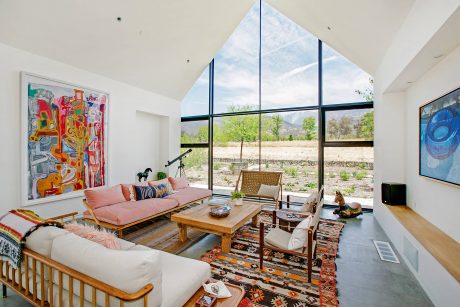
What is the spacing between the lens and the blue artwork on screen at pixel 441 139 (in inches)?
84.7

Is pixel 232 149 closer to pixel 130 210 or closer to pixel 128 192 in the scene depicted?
pixel 128 192

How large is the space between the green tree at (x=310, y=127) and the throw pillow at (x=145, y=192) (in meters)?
3.90

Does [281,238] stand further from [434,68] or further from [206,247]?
[434,68]

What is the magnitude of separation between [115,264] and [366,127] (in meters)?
5.40

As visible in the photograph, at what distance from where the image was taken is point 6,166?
→ 3434mm

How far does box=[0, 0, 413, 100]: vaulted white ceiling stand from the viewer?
3199mm

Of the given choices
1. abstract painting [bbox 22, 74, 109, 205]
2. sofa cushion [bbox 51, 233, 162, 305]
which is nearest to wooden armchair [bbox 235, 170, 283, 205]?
abstract painting [bbox 22, 74, 109, 205]

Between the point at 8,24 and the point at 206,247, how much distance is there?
4.44 metres

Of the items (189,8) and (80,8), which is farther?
(189,8)

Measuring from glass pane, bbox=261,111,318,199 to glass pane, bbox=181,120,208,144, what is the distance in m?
1.98

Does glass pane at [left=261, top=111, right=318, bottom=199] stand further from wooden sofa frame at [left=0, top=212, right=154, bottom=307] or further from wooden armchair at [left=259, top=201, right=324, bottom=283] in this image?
wooden sofa frame at [left=0, top=212, right=154, bottom=307]

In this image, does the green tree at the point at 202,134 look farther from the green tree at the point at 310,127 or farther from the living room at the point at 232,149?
the green tree at the point at 310,127

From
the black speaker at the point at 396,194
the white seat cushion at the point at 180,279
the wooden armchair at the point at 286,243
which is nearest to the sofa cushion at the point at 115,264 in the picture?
the white seat cushion at the point at 180,279

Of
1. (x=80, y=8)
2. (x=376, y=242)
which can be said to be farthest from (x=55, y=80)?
(x=376, y=242)
